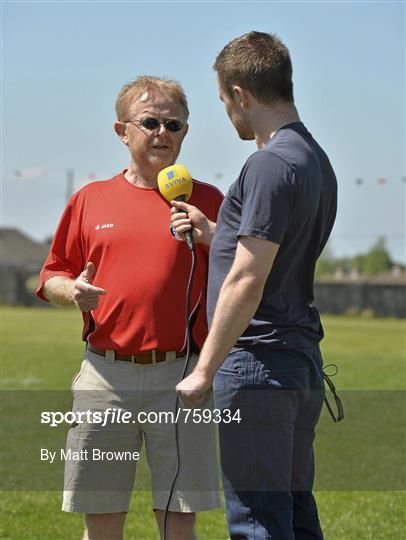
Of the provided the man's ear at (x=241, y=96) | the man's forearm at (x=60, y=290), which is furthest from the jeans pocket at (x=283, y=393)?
the man's forearm at (x=60, y=290)

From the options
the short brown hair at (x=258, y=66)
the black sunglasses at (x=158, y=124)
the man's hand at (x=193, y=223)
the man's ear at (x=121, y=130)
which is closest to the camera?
the short brown hair at (x=258, y=66)

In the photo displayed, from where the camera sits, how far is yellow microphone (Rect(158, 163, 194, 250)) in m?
4.41

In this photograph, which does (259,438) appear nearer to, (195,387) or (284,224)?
(195,387)

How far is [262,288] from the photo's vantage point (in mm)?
3746

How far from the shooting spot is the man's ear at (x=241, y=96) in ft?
12.8

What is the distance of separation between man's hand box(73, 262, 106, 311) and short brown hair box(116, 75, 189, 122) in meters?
0.78

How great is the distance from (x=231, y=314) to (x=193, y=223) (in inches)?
28.3

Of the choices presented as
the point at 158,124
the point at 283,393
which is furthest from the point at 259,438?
the point at 158,124

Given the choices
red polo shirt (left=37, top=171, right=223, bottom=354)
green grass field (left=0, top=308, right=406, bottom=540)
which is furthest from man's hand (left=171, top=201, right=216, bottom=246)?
green grass field (left=0, top=308, right=406, bottom=540)

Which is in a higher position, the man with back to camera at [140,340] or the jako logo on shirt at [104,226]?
the jako logo on shirt at [104,226]

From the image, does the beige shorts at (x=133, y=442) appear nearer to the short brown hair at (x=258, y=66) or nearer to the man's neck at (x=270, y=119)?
the man's neck at (x=270, y=119)

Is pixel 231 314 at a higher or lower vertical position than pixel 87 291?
higher

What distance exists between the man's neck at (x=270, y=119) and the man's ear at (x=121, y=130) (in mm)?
997

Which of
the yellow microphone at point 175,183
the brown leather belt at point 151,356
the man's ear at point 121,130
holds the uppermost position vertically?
the man's ear at point 121,130
